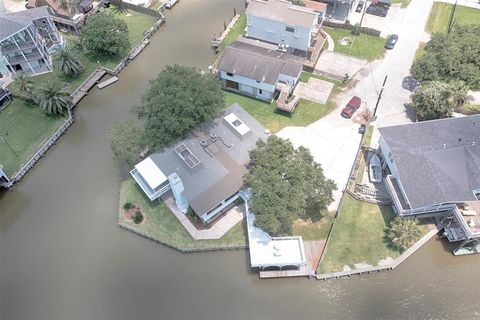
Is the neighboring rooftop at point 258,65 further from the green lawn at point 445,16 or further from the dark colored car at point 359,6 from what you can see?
the green lawn at point 445,16

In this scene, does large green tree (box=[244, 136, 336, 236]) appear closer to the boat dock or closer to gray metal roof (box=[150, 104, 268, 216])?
gray metal roof (box=[150, 104, 268, 216])

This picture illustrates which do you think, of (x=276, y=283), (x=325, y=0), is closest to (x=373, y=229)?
(x=276, y=283)

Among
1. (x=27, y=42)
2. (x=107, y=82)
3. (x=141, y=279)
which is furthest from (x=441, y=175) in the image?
(x=27, y=42)

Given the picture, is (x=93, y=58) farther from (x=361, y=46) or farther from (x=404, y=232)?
(x=404, y=232)

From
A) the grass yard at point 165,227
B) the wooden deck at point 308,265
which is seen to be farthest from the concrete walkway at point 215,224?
the wooden deck at point 308,265

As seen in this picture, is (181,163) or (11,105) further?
(11,105)

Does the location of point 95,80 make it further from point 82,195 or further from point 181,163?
point 181,163
